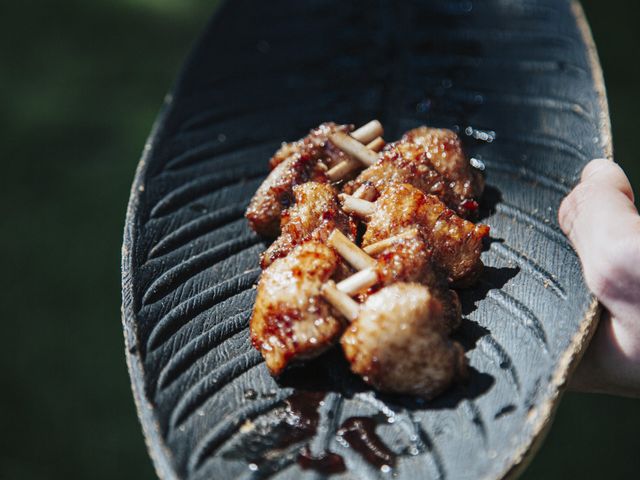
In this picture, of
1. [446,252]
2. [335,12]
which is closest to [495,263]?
[446,252]

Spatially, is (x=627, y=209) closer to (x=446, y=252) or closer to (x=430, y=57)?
(x=446, y=252)

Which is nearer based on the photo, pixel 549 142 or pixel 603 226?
pixel 603 226

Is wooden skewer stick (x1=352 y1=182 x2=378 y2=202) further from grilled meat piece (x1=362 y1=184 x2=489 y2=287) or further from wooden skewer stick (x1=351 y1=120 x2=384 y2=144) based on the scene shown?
wooden skewer stick (x1=351 y1=120 x2=384 y2=144)

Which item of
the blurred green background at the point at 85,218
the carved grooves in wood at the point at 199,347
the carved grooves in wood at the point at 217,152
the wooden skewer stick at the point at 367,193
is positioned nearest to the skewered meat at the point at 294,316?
the carved grooves in wood at the point at 199,347

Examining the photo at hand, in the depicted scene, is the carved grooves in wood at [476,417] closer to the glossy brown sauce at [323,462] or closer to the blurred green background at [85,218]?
the glossy brown sauce at [323,462]

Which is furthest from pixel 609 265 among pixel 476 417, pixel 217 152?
pixel 217 152

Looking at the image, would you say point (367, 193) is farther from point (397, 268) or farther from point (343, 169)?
point (397, 268)
